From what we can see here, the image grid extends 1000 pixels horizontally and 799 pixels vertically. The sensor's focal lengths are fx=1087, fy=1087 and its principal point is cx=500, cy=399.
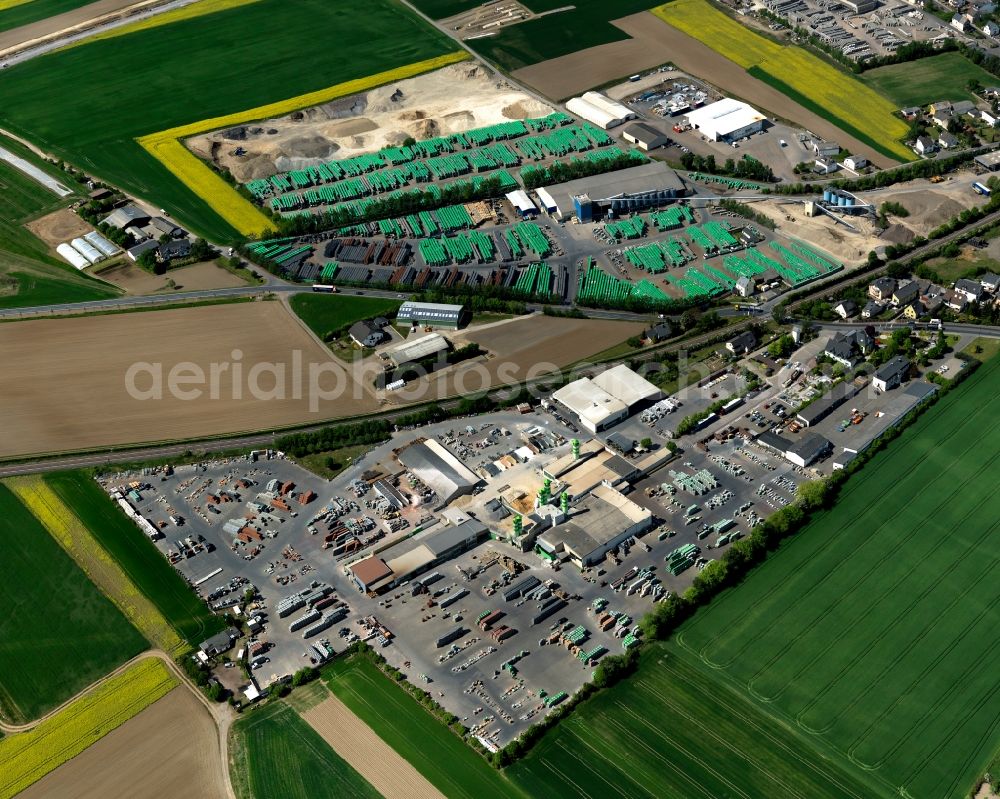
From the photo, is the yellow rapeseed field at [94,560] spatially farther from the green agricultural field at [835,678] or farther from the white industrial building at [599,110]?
the white industrial building at [599,110]

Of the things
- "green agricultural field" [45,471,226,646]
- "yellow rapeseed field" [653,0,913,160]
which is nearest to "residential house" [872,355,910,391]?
"yellow rapeseed field" [653,0,913,160]

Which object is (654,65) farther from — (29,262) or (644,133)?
(29,262)

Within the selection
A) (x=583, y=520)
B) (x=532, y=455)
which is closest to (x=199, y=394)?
(x=532, y=455)

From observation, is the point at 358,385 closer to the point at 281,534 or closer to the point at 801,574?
the point at 281,534

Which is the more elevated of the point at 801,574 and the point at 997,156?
the point at 997,156

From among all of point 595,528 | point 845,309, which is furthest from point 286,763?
point 845,309

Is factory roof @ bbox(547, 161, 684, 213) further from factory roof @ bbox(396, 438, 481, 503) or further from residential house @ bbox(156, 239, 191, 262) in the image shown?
residential house @ bbox(156, 239, 191, 262)
